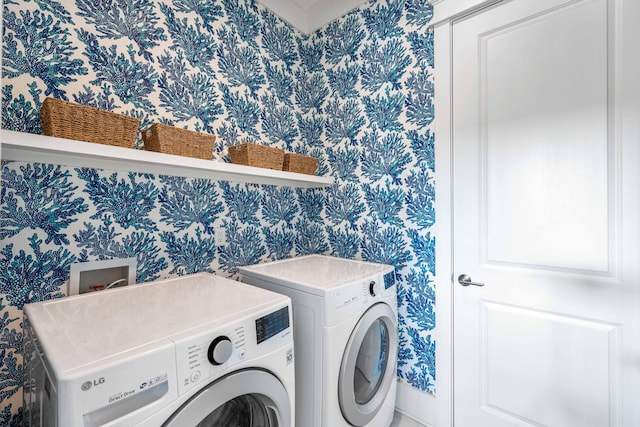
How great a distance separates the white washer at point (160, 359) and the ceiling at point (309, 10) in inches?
79.0

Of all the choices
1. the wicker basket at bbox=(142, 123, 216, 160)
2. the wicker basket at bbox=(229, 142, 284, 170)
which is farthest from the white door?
the wicker basket at bbox=(142, 123, 216, 160)

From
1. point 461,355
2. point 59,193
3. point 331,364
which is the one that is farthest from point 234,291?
point 461,355

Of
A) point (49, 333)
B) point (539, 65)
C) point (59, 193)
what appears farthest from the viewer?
point (539, 65)

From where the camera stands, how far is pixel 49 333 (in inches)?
33.3

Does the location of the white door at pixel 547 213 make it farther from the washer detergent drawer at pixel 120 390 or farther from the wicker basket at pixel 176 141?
the washer detergent drawer at pixel 120 390

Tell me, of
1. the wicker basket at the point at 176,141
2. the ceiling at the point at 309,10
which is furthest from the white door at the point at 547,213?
the wicker basket at the point at 176,141

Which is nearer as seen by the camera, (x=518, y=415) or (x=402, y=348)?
(x=518, y=415)

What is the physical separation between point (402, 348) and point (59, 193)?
6.43ft

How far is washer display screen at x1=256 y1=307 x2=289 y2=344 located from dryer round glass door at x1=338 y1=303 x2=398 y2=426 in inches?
16.8

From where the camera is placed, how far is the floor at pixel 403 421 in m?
1.72

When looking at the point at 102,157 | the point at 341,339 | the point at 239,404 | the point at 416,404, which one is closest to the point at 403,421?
the point at 416,404

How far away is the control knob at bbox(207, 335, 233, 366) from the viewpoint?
835 millimetres

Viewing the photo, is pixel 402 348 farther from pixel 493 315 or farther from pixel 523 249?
pixel 523 249

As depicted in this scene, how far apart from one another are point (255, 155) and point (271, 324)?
1.01m
